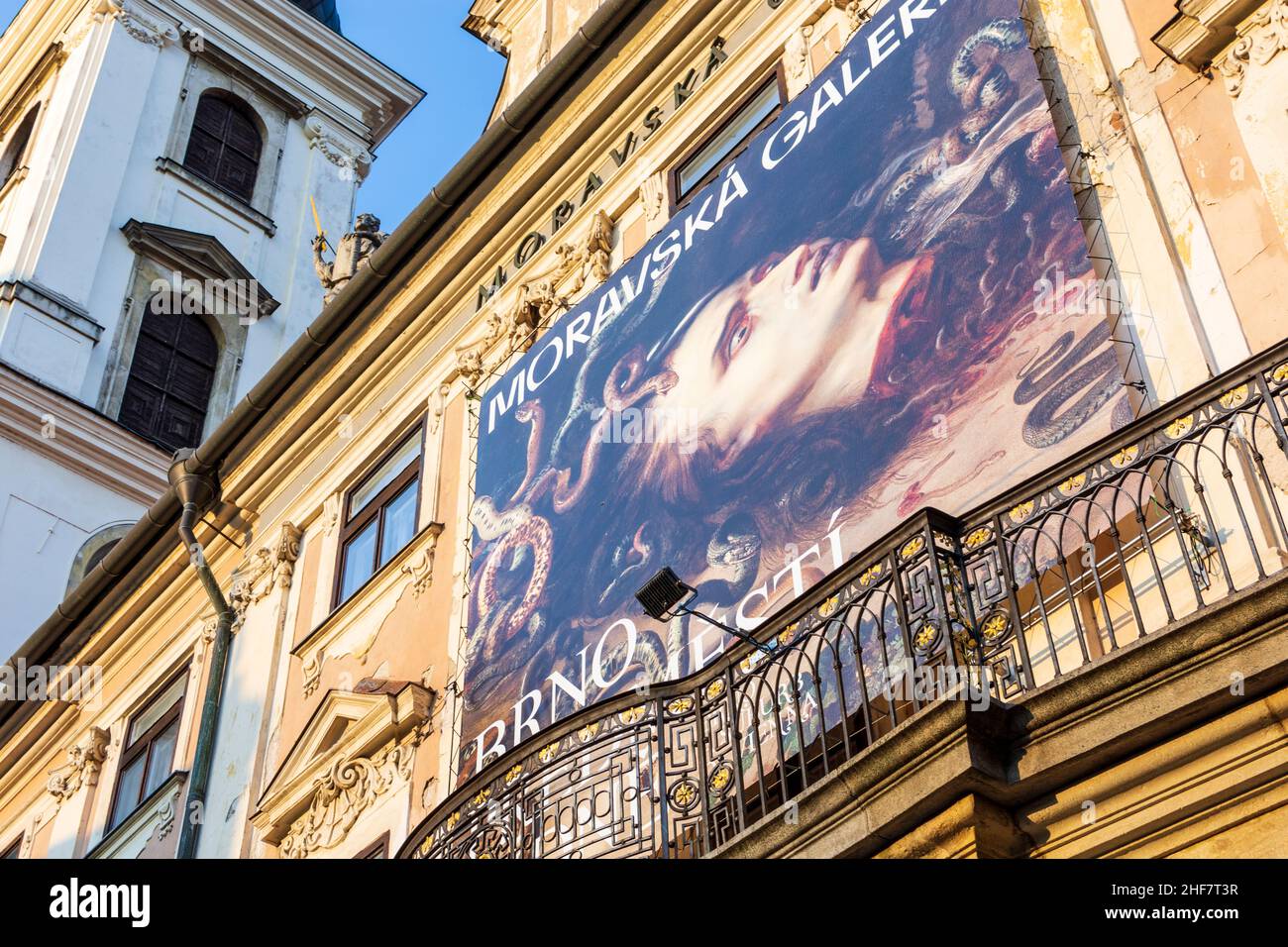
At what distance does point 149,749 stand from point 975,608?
11047 mm

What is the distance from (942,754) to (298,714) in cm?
801

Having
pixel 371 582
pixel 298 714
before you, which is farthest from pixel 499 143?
pixel 298 714

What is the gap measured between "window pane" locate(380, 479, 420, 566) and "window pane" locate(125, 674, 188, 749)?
3.22 metres

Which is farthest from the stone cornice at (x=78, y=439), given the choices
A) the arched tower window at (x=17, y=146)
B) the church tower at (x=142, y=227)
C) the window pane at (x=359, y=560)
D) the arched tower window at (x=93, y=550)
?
the window pane at (x=359, y=560)

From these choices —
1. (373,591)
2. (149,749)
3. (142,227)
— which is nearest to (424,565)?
(373,591)

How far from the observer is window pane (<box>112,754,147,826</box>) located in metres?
16.3

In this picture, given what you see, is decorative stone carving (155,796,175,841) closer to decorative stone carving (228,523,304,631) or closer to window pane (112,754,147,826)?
window pane (112,754,147,826)

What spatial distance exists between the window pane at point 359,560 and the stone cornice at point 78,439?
10.3 m

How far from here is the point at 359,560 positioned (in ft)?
47.7

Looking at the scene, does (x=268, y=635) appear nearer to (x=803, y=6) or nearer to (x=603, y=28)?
(x=603, y=28)

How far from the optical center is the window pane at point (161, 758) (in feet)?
52.4

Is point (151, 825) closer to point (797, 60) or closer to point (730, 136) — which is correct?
point (730, 136)

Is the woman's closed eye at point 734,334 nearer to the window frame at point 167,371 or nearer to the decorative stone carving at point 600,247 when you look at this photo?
the decorative stone carving at point 600,247

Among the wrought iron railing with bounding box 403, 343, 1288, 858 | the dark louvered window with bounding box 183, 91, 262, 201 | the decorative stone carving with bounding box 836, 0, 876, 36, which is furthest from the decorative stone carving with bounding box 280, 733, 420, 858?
the dark louvered window with bounding box 183, 91, 262, 201
